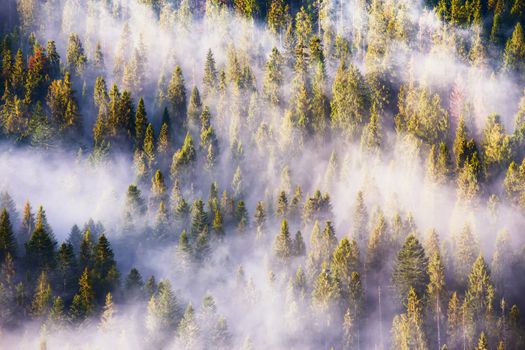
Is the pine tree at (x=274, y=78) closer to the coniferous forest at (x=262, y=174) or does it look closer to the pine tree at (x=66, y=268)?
the coniferous forest at (x=262, y=174)

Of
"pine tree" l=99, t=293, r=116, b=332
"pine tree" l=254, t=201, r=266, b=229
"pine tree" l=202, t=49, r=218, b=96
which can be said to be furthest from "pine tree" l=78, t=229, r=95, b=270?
"pine tree" l=202, t=49, r=218, b=96

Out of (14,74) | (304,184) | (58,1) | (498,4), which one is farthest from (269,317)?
(58,1)

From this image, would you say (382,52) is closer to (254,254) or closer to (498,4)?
(498,4)

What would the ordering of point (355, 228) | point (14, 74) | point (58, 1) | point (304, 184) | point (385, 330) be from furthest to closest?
point (58, 1), point (14, 74), point (304, 184), point (355, 228), point (385, 330)

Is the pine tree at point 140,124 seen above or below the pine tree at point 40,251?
above

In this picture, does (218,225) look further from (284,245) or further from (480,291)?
(480,291)

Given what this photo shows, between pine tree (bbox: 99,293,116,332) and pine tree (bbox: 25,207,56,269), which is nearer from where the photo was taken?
pine tree (bbox: 99,293,116,332)

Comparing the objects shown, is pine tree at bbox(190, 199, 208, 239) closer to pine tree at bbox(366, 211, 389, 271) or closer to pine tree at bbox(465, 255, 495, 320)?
pine tree at bbox(366, 211, 389, 271)

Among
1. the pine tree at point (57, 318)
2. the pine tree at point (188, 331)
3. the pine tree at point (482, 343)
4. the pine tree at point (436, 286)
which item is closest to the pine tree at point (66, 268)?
the pine tree at point (57, 318)
